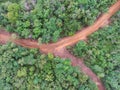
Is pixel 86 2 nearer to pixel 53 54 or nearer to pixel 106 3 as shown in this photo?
pixel 106 3

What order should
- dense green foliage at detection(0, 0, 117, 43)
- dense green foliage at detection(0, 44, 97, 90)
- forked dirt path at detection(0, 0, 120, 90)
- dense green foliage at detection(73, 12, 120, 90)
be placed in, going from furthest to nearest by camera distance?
1. forked dirt path at detection(0, 0, 120, 90)
2. dense green foliage at detection(73, 12, 120, 90)
3. dense green foliage at detection(0, 0, 117, 43)
4. dense green foliage at detection(0, 44, 97, 90)

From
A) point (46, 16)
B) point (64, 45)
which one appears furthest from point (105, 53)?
point (46, 16)

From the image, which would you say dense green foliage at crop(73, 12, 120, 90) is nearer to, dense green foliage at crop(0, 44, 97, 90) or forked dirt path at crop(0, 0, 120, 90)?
forked dirt path at crop(0, 0, 120, 90)

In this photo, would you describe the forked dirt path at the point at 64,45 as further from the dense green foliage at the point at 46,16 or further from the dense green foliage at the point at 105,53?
the dense green foliage at the point at 46,16

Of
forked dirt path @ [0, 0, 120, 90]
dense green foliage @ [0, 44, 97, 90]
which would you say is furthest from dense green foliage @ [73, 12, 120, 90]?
dense green foliage @ [0, 44, 97, 90]

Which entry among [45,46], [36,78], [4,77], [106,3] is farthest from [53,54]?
[106,3]

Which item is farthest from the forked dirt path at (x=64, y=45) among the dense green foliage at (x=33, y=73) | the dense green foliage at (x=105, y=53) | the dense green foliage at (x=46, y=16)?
the dense green foliage at (x=33, y=73)

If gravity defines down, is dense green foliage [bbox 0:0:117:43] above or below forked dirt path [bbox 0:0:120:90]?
above
